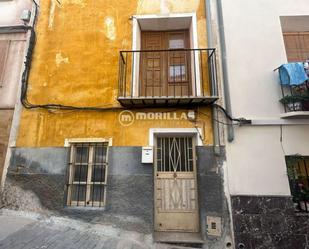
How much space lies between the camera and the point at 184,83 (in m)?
6.18

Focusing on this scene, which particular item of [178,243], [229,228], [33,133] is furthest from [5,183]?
[229,228]

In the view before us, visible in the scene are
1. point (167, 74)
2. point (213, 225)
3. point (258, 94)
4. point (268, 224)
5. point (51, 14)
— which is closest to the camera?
point (268, 224)

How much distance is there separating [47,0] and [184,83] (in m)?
4.68

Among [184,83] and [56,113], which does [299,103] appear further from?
[56,113]

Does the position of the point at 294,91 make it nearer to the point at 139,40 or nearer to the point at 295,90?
the point at 295,90

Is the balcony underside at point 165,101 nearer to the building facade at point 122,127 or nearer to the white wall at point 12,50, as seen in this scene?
the building facade at point 122,127

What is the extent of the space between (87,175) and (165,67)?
3.52 metres

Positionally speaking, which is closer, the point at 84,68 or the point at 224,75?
the point at 224,75

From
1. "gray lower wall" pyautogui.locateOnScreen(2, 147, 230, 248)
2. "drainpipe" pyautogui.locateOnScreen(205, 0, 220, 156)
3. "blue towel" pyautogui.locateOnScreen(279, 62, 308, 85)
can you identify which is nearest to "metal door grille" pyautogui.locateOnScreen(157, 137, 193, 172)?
"gray lower wall" pyautogui.locateOnScreen(2, 147, 230, 248)

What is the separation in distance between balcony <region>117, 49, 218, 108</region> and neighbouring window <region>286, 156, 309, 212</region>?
2.32 meters

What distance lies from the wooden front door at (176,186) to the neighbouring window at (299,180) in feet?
7.13

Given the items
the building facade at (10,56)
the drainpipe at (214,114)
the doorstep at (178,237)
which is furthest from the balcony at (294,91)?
the building facade at (10,56)

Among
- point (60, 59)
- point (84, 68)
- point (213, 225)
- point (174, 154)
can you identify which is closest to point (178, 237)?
point (213, 225)

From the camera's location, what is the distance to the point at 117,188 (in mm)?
5258
